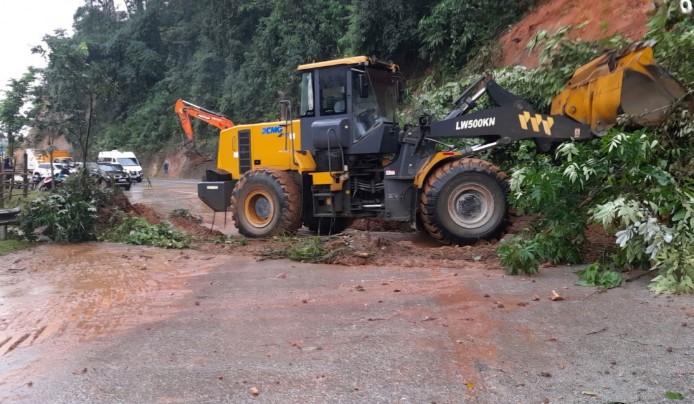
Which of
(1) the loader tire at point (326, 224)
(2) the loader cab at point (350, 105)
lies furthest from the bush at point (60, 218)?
(2) the loader cab at point (350, 105)

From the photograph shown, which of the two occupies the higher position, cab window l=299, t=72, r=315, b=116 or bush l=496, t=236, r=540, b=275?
cab window l=299, t=72, r=315, b=116

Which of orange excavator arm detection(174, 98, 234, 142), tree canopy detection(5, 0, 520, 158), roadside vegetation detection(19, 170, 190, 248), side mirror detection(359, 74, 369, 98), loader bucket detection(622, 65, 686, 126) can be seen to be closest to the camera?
loader bucket detection(622, 65, 686, 126)

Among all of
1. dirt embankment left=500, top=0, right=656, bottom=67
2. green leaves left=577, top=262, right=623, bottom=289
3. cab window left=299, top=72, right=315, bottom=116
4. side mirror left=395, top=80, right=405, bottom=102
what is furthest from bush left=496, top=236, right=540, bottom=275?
dirt embankment left=500, top=0, right=656, bottom=67

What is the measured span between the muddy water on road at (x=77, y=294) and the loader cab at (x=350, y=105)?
2.93m

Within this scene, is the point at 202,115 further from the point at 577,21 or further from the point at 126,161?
the point at 126,161

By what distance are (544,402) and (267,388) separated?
5.96ft

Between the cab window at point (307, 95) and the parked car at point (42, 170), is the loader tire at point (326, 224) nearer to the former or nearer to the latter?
the cab window at point (307, 95)

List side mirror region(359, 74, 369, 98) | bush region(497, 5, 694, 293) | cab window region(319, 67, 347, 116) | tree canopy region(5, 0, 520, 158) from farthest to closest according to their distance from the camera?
tree canopy region(5, 0, 520, 158) < cab window region(319, 67, 347, 116) < side mirror region(359, 74, 369, 98) < bush region(497, 5, 694, 293)

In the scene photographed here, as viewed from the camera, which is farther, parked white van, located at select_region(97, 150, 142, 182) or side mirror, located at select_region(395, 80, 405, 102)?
parked white van, located at select_region(97, 150, 142, 182)

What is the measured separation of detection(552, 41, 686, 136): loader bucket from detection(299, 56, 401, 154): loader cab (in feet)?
10.8

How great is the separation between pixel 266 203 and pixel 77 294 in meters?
4.42

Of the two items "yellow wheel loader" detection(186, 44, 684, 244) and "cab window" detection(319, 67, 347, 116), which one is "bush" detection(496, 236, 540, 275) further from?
"cab window" detection(319, 67, 347, 116)

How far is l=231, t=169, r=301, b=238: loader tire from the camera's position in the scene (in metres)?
10.6

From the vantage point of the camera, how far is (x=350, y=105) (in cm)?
1012
